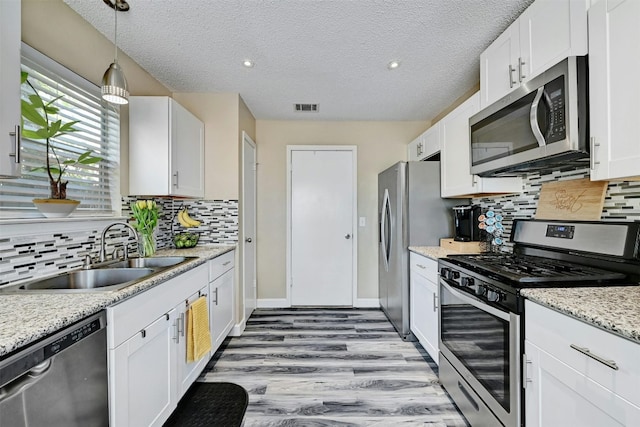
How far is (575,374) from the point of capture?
1.04 meters

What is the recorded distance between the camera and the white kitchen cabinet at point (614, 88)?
3.77 ft

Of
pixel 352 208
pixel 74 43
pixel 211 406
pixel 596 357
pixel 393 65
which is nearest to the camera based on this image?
pixel 596 357

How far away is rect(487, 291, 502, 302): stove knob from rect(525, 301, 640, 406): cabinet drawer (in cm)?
16

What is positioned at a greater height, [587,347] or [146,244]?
[146,244]

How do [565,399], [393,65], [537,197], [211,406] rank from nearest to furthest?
[565,399] < [211,406] < [537,197] < [393,65]

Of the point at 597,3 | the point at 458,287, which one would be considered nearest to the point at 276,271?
the point at 458,287

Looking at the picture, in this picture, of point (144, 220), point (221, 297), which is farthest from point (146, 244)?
point (221, 297)

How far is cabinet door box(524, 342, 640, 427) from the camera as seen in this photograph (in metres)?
0.91

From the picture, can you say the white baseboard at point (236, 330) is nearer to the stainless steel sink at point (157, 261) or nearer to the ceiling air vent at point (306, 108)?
the stainless steel sink at point (157, 261)

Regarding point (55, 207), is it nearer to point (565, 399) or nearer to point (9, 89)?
point (9, 89)

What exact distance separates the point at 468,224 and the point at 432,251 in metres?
0.40

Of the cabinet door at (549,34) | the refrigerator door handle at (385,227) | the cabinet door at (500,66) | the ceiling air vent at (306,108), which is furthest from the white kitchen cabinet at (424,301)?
the ceiling air vent at (306,108)

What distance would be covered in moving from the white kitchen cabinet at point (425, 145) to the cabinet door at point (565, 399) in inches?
85.1

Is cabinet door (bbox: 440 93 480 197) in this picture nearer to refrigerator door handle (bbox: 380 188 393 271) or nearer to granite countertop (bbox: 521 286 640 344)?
refrigerator door handle (bbox: 380 188 393 271)
